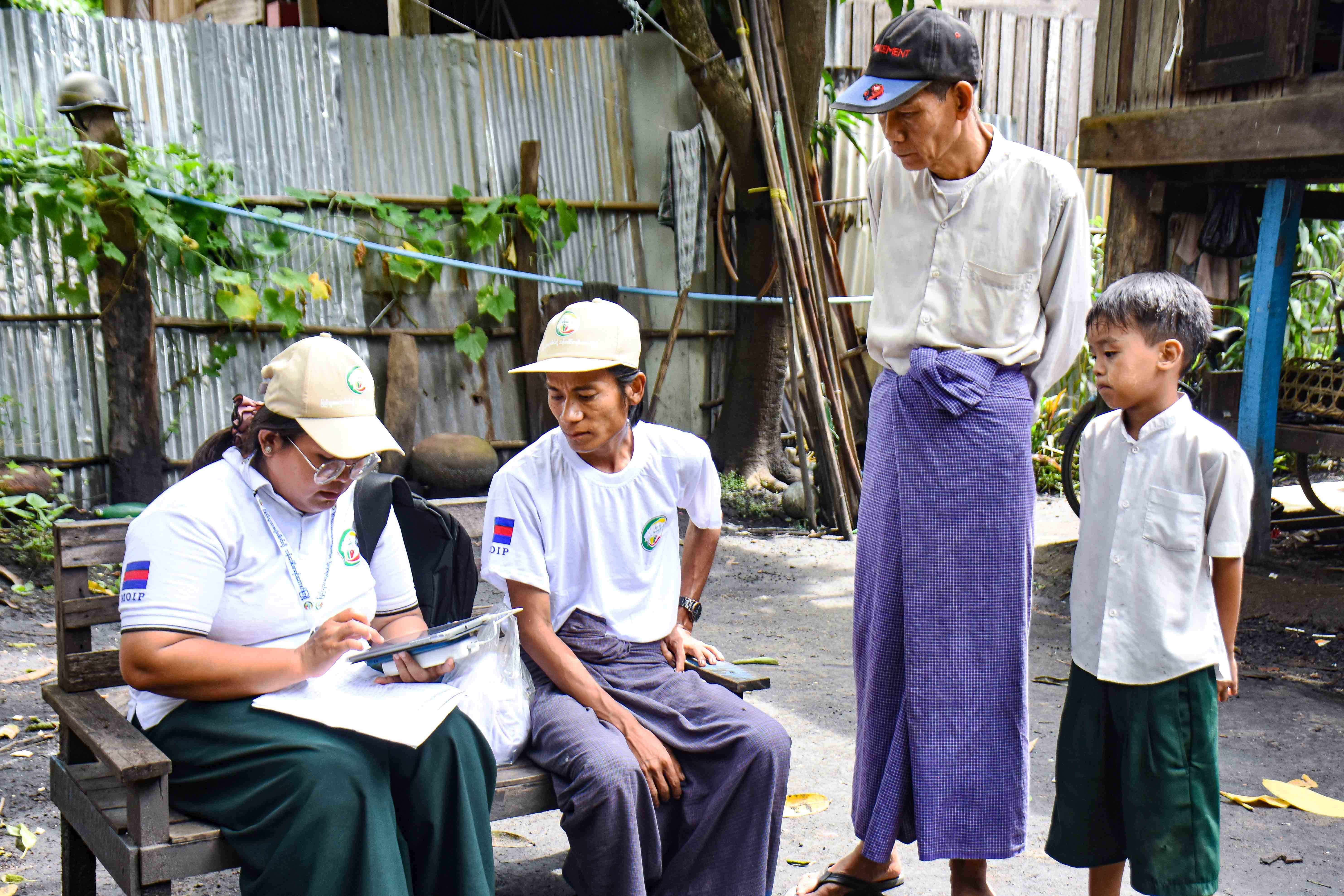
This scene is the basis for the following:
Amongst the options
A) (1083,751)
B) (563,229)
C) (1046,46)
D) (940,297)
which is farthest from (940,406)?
(1046,46)

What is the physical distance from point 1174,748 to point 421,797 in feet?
5.33

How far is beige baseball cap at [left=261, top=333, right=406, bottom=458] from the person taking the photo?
2.41 m

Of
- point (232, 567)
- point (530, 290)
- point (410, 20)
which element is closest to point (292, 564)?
point (232, 567)

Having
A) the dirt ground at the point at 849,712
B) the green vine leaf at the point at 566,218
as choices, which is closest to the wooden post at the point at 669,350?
the green vine leaf at the point at 566,218

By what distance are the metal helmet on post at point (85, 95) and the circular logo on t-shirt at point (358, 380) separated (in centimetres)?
432

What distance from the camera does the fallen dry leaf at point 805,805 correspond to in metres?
3.57

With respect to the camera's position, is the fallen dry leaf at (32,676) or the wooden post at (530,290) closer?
the fallen dry leaf at (32,676)

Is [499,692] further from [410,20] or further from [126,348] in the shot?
[410,20]

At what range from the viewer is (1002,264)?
2654mm

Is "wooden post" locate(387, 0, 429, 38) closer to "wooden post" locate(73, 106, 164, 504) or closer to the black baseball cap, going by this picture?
"wooden post" locate(73, 106, 164, 504)

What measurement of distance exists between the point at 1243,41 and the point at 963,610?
4.41 meters

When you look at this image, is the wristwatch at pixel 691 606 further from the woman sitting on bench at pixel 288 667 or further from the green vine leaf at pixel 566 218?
the green vine leaf at pixel 566 218

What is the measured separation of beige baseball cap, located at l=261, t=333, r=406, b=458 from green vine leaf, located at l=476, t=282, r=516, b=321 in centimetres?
530

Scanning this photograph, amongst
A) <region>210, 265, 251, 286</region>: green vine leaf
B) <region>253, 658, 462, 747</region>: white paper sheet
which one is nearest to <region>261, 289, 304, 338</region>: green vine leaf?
<region>210, 265, 251, 286</region>: green vine leaf
